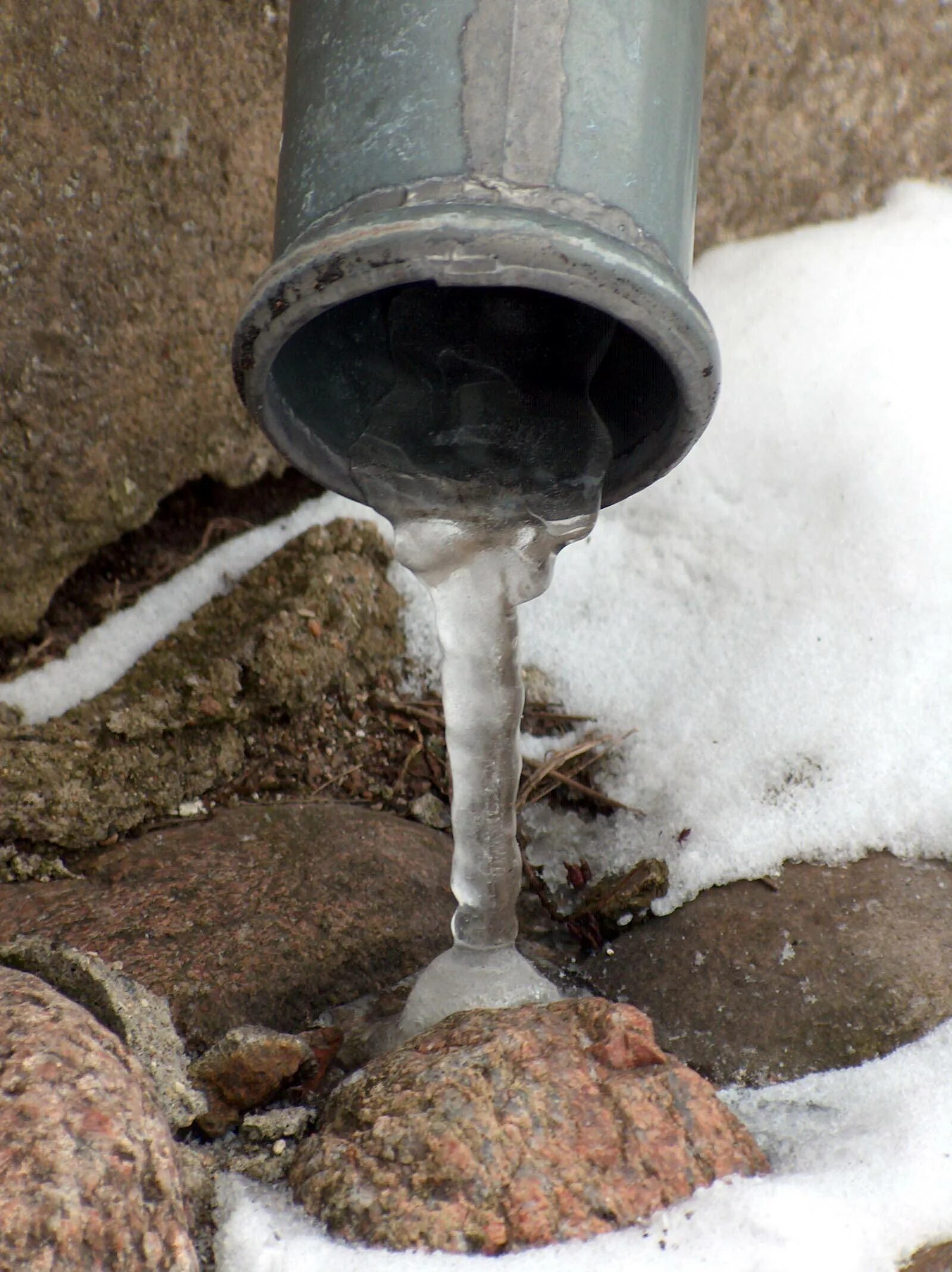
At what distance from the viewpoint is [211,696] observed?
174 cm

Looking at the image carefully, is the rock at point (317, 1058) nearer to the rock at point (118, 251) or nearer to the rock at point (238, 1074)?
the rock at point (238, 1074)

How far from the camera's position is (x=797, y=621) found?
74.0 inches

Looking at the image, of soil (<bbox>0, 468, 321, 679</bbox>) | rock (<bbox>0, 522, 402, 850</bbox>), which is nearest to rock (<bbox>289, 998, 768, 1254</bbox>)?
rock (<bbox>0, 522, 402, 850</bbox>)

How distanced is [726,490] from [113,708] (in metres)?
1.06

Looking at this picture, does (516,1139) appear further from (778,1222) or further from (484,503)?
(484,503)

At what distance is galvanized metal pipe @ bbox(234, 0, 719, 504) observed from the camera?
1057 millimetres

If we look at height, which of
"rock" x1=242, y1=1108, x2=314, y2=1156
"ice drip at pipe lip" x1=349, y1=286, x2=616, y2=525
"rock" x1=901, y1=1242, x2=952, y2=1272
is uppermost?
"ice drip at pipe lip" x1=349, y1=286, x2=616, y2=525

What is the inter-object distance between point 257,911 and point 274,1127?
0.31 m

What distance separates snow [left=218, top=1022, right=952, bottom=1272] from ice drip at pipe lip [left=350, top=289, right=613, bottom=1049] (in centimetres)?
33

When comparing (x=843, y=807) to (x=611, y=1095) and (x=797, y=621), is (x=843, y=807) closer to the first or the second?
(x=797, y=621)

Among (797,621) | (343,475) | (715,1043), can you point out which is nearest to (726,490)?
(797,621)

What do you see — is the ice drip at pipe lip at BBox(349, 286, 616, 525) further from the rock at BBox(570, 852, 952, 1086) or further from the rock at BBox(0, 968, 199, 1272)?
the rock at BBox(0, 968, 199, 1272)

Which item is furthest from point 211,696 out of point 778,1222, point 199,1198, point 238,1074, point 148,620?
point 778,1222

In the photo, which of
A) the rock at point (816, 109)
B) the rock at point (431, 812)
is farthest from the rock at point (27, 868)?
the rock at point (816, 109)
